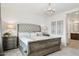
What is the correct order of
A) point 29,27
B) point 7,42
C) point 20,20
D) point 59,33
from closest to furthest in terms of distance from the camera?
1. point 7,42
2. point 20,20
3. point 29,27
4. point 59,33

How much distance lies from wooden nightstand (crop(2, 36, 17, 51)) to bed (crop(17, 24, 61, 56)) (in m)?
0.51

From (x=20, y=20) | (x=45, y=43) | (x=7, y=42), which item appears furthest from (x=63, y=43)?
(x=7, y=42)

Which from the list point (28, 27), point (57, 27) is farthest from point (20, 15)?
point (57, 27)

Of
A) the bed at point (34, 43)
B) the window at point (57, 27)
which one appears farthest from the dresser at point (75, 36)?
the bed at point (34, 43)

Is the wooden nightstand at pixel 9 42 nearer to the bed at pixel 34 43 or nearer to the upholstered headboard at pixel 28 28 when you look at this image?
the bed at pixel 34 43

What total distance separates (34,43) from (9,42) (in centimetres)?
194

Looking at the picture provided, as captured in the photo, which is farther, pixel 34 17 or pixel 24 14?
pixel 34 17

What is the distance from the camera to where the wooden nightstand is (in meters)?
4.07

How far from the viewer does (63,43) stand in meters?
5.15

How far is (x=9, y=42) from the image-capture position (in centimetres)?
419

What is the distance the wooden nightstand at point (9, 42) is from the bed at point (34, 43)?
0.51 metres

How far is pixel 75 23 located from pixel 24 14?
6309 mm

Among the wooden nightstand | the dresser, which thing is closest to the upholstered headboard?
the wooden nightstand

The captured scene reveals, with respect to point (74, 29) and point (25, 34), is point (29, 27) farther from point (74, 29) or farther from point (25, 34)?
point (74, 29)
